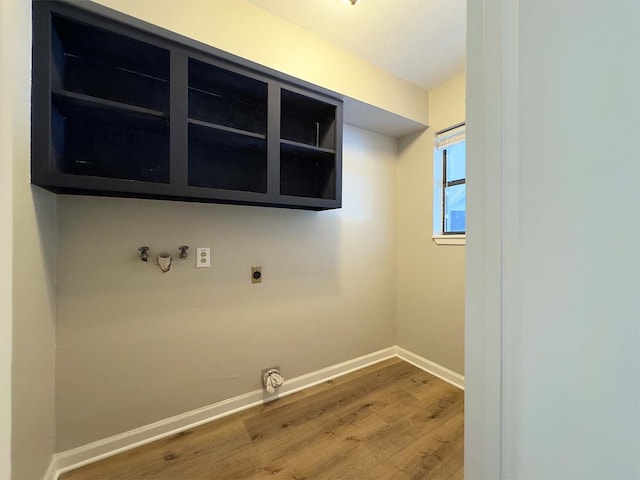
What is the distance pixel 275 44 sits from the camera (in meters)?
1.56

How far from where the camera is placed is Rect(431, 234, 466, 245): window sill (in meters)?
2.03

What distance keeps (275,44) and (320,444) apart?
2.47 meters

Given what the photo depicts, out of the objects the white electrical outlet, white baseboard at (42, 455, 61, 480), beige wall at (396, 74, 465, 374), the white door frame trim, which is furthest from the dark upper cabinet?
white baseboard at (42, 455, 61, 480)

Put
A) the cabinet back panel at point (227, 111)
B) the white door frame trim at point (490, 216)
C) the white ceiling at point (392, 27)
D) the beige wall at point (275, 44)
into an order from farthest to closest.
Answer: the cabinet back panel at point (227, 111) < the white ceiling at point (392, 27) < the beige wall at point (275, 44) < the white door frame trim at point (490, 216)

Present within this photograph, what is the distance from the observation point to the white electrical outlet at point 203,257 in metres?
1.64

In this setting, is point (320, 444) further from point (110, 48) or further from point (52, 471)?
point (110, 48)

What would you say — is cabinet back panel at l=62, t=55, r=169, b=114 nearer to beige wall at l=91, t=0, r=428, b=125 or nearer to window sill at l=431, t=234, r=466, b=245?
beige wall at l=91, t=0, r=428, b=125

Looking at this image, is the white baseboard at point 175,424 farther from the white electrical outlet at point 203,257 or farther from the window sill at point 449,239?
the window sill at point 449,239

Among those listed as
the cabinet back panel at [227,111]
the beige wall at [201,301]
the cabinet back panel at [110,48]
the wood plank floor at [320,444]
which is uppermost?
the cabinet back panel at [110,48]

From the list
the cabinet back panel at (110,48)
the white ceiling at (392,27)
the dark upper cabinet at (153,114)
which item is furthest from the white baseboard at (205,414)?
the white ceiling at (392,27)

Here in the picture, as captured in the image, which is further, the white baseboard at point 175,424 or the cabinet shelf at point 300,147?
the cabinet shelf at point 300,147

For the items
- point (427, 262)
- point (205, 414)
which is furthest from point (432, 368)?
point (205, 414)

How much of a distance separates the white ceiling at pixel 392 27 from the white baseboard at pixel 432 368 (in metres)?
2.54

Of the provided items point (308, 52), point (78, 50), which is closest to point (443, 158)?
point (308, 52)
